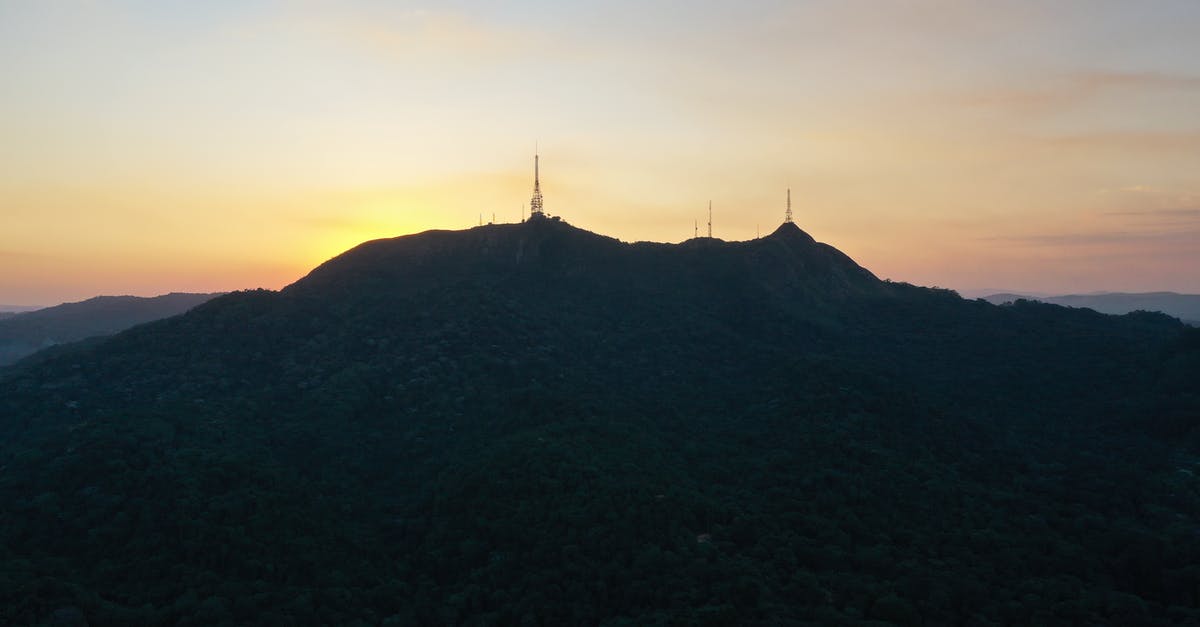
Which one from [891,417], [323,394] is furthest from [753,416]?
[323,394]

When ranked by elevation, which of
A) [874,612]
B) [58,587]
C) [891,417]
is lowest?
[874,612]

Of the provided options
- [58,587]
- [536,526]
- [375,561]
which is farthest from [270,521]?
[536,526]

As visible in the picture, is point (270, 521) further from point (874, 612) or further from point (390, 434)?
point (874, 612)

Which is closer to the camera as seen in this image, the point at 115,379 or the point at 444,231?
the point at 115,379

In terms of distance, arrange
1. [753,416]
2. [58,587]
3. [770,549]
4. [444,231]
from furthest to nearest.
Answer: [444,231]
[753,416]
[770,549]
[58,587]

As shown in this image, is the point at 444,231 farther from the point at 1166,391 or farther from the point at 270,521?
the point at 1166,391

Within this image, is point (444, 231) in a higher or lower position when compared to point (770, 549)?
higher

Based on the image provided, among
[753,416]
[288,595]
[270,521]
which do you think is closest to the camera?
[288,595]
